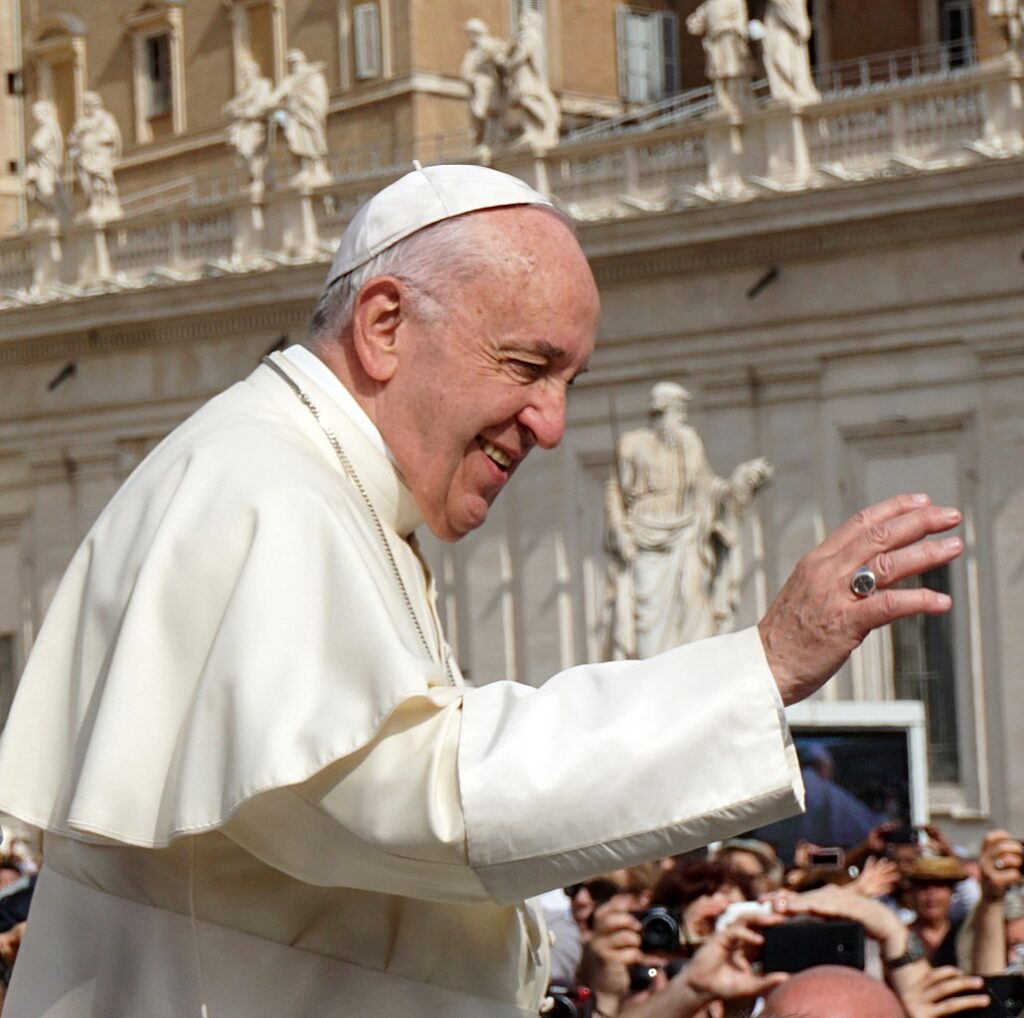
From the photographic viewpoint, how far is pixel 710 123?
2509 centimetres

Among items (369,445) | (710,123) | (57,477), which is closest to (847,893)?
(369,445)

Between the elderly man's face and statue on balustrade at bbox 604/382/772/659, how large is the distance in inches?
685

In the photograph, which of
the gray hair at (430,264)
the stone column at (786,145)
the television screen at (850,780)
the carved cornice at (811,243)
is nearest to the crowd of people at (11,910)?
the gray hair at (430,264)

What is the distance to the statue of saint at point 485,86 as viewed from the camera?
26.9 meters

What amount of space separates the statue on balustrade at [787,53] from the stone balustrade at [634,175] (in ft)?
0.69

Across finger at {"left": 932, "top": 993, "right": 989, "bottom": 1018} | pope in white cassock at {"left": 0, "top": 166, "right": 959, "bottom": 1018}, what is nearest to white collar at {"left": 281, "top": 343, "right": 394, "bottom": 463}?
pope in white cassock at {"left": 0, "top": 166, "right": 959, "bottom": 1018}

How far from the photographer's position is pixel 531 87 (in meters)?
26.4

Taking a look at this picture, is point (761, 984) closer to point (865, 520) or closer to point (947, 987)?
point (947, 987)

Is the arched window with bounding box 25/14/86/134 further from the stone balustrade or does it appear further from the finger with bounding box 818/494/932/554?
the finger with bounding box 818/494/932/554

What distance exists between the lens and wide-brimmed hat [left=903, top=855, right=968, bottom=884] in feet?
27.6

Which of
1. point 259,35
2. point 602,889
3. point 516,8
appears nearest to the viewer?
point 602,889

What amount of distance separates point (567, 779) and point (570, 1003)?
2.75 meters

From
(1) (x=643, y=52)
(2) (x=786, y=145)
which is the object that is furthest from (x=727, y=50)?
(1) (x=643, y=52)

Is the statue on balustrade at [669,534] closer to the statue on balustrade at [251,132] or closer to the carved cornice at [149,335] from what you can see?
the carved cornice at [149,335]
